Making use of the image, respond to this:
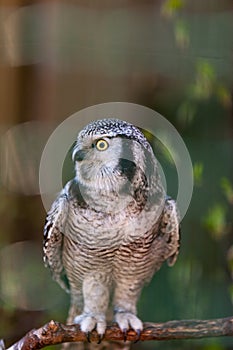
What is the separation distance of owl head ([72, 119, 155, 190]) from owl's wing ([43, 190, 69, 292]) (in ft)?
0.37

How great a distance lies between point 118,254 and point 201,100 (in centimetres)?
50

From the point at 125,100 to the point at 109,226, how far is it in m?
0.62

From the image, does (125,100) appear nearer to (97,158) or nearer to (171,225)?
(171,225)

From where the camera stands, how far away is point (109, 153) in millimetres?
731

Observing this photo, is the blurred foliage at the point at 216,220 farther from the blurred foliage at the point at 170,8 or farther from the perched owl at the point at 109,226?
the blurred foliage at the point at 170,8

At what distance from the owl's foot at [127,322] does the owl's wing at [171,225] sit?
0.11 m

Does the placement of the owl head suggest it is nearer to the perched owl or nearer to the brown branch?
the perched owl

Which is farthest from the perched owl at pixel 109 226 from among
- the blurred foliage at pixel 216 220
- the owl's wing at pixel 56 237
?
the blurred foliage at pixel 216 220

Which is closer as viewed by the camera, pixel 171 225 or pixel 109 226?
pixel 109 226

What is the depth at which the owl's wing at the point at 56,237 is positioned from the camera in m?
0.88

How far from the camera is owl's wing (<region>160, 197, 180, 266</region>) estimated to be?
0.89 metres

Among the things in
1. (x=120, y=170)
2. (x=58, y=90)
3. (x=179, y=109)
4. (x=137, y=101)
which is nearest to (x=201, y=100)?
(x=179, y=109)

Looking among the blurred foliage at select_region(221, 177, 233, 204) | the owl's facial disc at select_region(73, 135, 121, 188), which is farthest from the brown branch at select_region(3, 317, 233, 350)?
the blurred foliage at select_region(221, 177, 233, 204)

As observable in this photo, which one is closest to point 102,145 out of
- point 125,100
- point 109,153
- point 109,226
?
point 109,153
